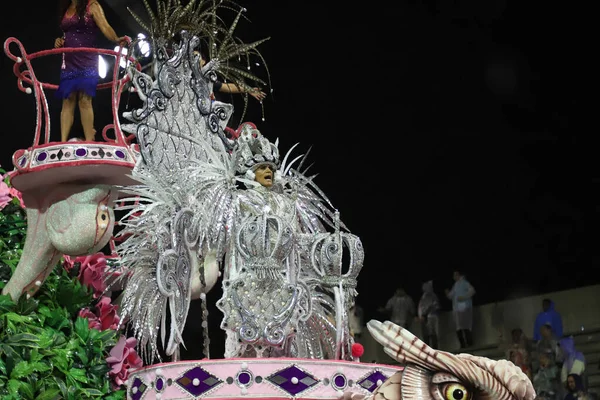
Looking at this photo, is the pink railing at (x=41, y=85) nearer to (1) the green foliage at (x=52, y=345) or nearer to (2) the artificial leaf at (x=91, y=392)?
(1) the green foliage at (x=52, y=345)

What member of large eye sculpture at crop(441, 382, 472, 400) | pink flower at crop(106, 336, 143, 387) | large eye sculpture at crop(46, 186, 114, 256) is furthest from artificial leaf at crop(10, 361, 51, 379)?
large eye sculpture at crop(441, 382, 472, 400)

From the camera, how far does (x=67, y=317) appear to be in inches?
217

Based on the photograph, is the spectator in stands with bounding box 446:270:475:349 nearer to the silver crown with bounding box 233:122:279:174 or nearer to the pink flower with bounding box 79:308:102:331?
the pink flower with bounding box 79:308:102:331

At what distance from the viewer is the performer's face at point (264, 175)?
200 inches

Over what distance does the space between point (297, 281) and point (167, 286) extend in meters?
0.60

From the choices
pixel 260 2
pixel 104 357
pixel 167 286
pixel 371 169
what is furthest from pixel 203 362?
pixel 371 169

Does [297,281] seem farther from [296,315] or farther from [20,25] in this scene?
[20,25]

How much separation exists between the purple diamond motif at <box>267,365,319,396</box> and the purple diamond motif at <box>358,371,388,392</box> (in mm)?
232

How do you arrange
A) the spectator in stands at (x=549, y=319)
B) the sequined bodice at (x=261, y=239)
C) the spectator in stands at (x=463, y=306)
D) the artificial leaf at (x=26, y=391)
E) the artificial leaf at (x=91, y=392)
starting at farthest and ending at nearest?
1. the spectator in stands at (x=463, y=306)
2. the spectator in stands at (x=549, y=319)
3. the artificial leaf at (x=91, y=392)
4. the artificial leaf at (x=26, y=391)
5. the sequined bodice at (x=261, y=239)

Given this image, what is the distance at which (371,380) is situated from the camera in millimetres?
4344

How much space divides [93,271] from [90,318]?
0.32m

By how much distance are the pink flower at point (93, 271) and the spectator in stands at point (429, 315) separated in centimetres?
498

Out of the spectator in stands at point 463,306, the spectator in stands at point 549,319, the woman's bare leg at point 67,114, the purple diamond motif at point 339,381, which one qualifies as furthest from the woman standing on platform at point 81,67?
the spectator in stands at point 463,306

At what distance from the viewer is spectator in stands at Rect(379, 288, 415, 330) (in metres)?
10.3
